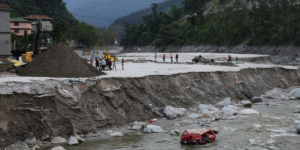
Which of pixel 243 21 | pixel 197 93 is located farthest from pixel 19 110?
pixel 243 21

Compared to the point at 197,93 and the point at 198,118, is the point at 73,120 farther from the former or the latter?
the point at 197,93

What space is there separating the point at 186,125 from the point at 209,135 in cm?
388

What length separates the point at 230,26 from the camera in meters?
91.9

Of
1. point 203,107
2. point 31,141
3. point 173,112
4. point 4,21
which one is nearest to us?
point 31,141

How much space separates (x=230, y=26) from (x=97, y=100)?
78484 millimetres

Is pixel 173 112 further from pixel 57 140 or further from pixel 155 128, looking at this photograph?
pixel 57 140

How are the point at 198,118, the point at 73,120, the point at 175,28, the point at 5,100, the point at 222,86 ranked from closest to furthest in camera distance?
the point at 5,100 < the point at 73,120 < the point at 198,118 < the point at 222,86 < the point at 175,28

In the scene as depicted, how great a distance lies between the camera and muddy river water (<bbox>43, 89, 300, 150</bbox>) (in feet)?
51.8

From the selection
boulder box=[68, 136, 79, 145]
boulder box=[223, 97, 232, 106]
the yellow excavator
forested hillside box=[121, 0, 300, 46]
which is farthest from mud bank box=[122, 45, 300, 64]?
boulder box=[68, 136, 79, 145]

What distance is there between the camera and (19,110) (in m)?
16.7

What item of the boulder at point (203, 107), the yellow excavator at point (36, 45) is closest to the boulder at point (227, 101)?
the boulder at point (203, 107)

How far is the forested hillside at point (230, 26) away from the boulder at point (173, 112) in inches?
2061

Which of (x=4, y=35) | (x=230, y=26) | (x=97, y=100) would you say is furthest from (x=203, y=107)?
(x=230, y=26)

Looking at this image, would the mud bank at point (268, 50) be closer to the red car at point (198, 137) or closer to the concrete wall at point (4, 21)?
the red car at point (198, 137)
